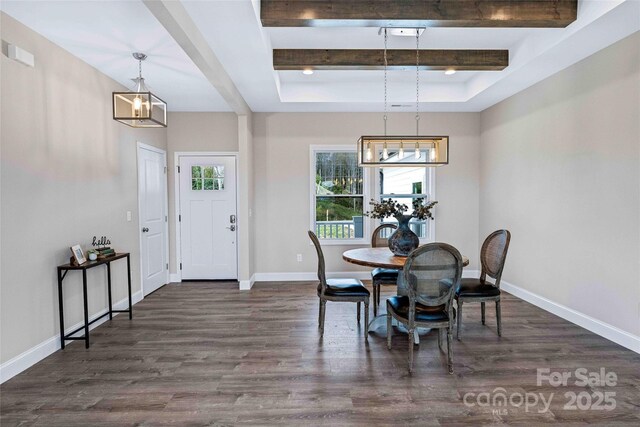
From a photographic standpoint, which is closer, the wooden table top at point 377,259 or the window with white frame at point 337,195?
the wooden table top at point 377,259

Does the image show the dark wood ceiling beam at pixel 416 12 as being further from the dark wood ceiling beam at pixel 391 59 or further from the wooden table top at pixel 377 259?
the wooden table top at pixel 377 259

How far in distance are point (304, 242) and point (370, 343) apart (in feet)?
8.38

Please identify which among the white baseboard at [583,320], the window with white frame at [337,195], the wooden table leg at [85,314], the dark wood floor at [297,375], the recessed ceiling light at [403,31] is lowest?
the dark wood floor at [297,375]

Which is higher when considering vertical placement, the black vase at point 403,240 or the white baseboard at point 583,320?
the black vase at point 403,240

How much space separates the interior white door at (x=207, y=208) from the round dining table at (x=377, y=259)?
2.57m

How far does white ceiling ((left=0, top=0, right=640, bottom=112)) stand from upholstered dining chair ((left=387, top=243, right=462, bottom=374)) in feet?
7.13

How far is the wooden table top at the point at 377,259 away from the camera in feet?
9.57

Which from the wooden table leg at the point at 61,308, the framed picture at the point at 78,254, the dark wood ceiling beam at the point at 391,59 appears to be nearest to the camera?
the wooden table leg at the point at 61,308

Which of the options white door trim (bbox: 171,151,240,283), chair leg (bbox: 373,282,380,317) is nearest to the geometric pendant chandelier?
white door trim (bbox: 171,151,240,283)

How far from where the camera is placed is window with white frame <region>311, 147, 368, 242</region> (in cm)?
541

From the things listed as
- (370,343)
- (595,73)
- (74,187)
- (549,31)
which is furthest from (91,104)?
(595,73)

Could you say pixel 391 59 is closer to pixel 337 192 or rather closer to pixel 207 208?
pixel 337 192

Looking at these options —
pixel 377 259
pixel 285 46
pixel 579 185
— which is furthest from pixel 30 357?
pixel 579 185

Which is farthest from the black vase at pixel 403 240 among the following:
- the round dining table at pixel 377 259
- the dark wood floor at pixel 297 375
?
the dark wood floor at pixel 297 375
